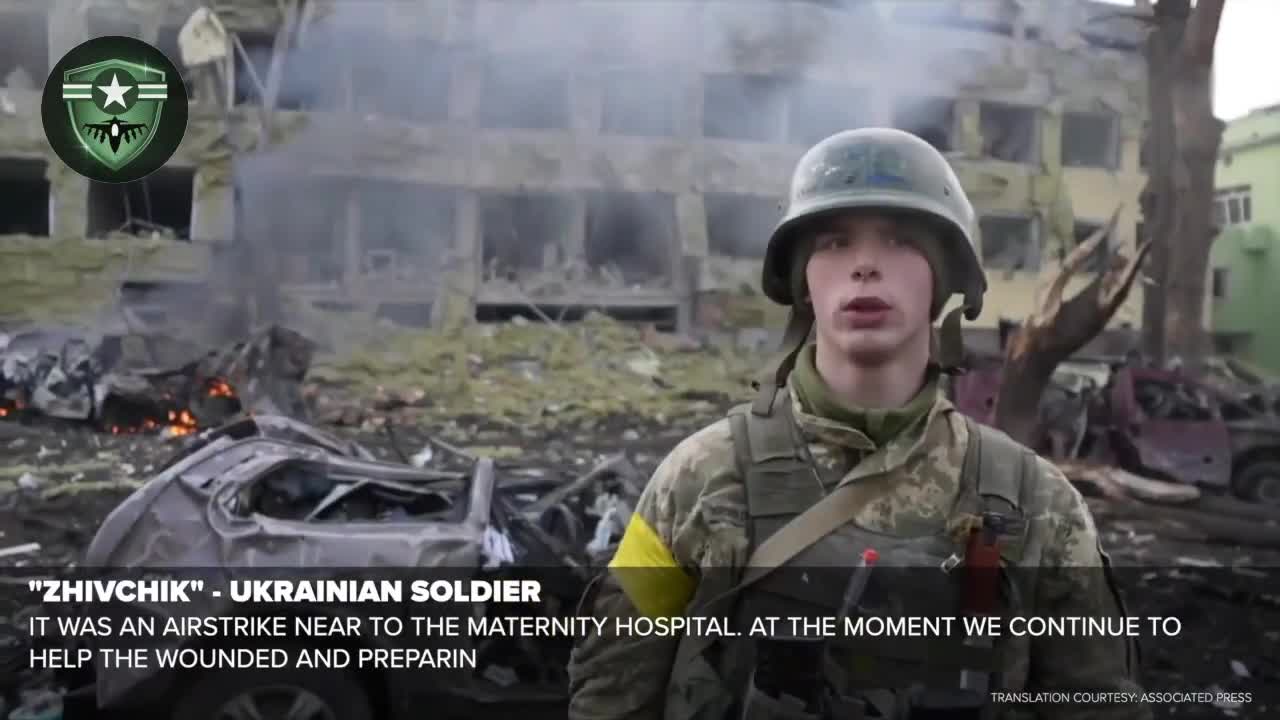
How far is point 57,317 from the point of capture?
4.24 metres

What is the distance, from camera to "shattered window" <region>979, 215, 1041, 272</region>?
260 inches

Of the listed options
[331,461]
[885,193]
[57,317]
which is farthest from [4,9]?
[885,193]

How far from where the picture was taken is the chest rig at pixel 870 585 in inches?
47.0

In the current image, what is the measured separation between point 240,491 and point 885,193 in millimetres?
2219

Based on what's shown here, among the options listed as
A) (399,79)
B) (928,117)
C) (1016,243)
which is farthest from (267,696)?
(928,117)

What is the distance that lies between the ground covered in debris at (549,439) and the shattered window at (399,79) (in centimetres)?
187

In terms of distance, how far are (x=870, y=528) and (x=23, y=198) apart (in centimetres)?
460

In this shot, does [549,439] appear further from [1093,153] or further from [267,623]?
[1093,153]

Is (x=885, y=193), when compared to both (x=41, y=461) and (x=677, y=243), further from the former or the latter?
(x=677, y=243)

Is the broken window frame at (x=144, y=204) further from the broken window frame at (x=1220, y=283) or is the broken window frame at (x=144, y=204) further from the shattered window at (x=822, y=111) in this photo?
the broken window frame at (x=1220, y=283)

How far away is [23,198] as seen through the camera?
4.27 metres

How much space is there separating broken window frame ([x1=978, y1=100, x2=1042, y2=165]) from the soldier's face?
282 inches

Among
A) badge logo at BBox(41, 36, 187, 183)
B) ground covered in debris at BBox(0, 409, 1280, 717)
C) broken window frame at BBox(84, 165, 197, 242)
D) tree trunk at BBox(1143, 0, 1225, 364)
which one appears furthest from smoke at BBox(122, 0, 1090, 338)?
badge logo at BBox(41, 36, 187, 183)

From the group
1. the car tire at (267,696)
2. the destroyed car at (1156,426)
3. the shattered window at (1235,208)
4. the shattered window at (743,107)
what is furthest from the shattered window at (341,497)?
the shattered window at (1235,208)
